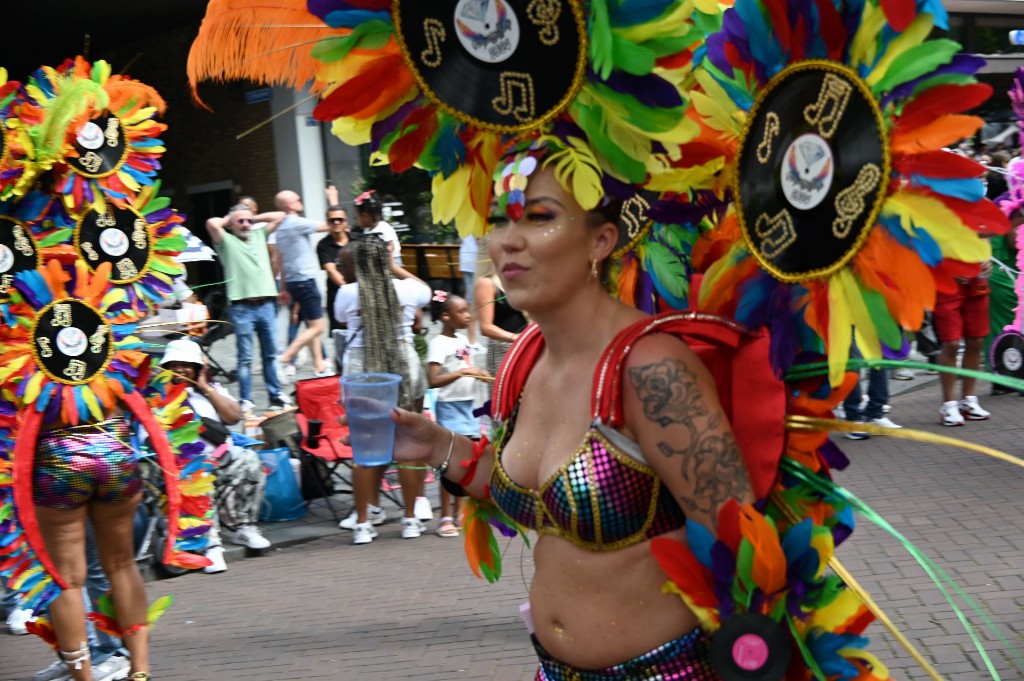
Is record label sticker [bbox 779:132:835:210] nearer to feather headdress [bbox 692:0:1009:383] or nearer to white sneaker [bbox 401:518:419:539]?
feather headdress [bbox 692:0:1009:383]

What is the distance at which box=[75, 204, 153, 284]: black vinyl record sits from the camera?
4777mm

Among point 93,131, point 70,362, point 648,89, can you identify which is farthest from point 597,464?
point 93,131

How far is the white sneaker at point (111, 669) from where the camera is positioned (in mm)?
5262

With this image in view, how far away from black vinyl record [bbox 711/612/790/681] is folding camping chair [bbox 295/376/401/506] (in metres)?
5.85

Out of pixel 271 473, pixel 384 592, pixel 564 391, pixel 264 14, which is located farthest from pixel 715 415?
pixel 271 473

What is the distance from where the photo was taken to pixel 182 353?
259 inches

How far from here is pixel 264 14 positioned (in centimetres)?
266

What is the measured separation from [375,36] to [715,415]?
Result: 1.14 meters

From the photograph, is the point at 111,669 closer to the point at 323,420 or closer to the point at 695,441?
the point at 323,420

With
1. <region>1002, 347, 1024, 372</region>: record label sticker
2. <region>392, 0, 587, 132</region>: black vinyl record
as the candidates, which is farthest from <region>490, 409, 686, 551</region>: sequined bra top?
<region>1002, 347, 1024, 372</region>: record label sticker

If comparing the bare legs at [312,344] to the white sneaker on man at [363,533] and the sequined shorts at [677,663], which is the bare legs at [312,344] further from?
the sequined shorts at [677,663]

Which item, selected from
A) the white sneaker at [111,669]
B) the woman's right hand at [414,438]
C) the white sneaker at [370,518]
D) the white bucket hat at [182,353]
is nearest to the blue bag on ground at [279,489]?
Result: the white sneaker at [370,518]

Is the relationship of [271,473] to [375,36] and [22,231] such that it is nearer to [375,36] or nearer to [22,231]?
[22,231]

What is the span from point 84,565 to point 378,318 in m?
3.06
